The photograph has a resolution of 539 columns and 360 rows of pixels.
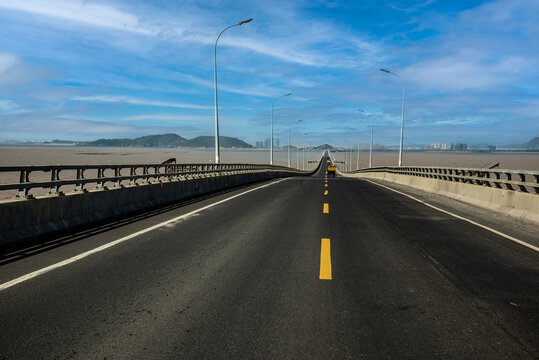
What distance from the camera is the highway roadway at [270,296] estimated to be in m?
3.44

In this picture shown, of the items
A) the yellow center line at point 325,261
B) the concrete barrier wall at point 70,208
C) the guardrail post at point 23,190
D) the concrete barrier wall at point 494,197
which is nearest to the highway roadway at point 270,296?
Result: the yellow center line at point 325,261

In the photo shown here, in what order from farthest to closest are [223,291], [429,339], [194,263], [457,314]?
[194,263] → [223,291] → [457,314] → [429,339]

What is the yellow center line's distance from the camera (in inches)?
215

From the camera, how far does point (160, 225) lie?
369 inches

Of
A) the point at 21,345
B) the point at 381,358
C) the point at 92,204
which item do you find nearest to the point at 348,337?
the point at 381,358

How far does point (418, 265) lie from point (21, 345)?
5121 millimetres

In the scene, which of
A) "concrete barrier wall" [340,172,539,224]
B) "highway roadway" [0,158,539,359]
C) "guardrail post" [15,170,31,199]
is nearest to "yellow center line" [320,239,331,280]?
"highway roadway" [0,158,539,359]

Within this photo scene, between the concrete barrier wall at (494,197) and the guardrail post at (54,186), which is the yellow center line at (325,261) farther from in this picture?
the concrete barrier wall at (494,197)

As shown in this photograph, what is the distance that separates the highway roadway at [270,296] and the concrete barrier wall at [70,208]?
573 mm

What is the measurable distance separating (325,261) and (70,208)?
230 inches

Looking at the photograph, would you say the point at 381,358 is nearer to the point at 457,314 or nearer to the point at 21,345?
the point at 457,314

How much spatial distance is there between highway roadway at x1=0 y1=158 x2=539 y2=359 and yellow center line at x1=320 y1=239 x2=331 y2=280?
28 millimetres

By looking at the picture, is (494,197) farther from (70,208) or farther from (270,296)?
(70,208)

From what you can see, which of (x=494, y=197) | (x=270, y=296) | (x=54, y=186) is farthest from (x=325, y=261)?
(x=494, y=197)
